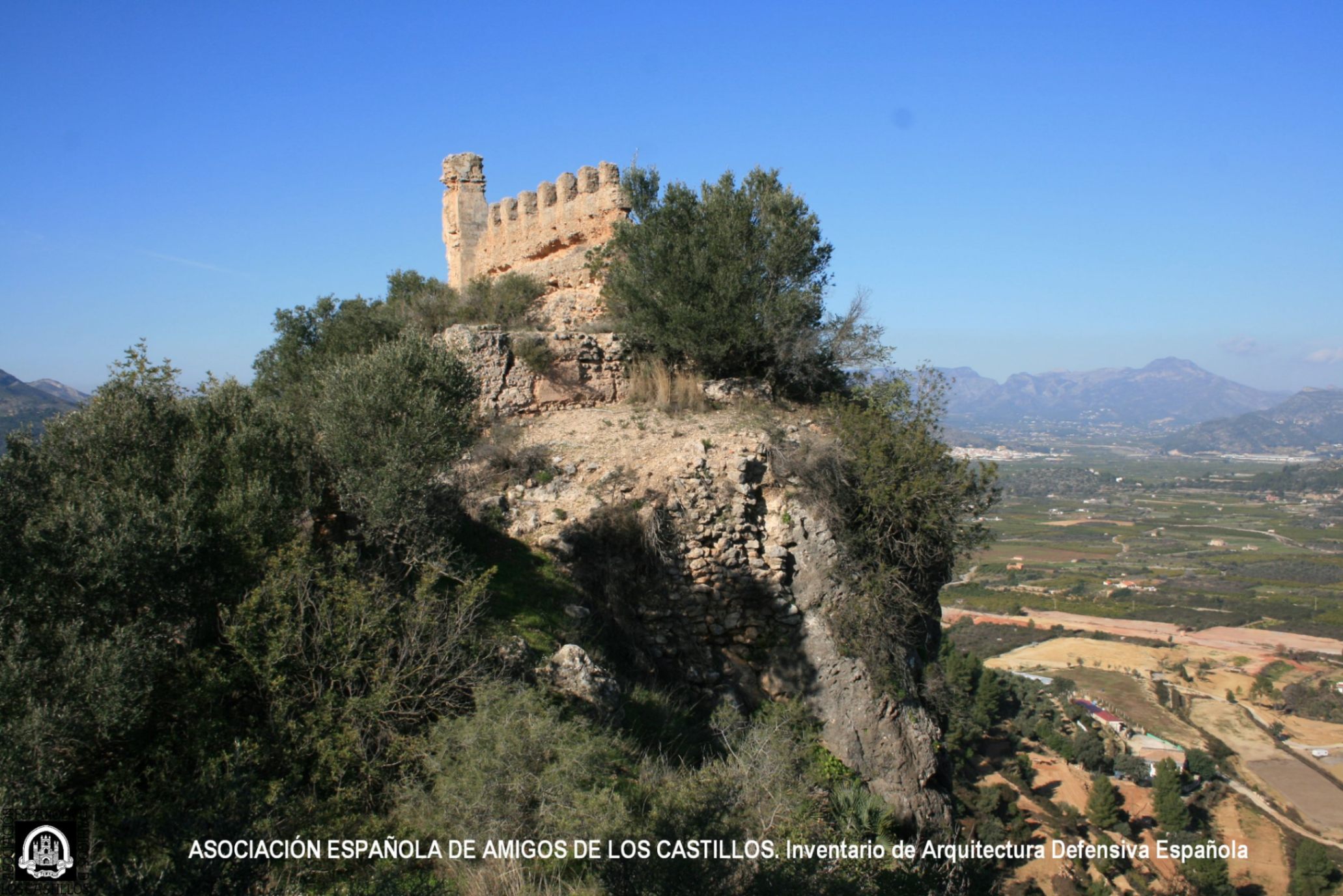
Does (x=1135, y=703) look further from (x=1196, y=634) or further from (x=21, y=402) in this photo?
(x=21, y=402)

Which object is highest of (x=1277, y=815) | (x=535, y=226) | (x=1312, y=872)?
(x=535, y=226)

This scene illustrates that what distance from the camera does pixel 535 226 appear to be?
1784 cm

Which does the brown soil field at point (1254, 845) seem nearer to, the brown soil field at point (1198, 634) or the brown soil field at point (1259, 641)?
the brown soil field at point (1198, 634)

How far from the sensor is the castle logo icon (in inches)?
176

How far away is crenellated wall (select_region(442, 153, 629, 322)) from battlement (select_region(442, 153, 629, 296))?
16 mm

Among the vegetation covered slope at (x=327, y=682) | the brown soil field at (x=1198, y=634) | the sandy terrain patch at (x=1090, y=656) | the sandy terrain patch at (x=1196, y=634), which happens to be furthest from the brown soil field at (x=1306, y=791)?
the vegetation covered slope at (x=327, y=682)

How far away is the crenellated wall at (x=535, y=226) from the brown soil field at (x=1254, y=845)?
2415cm

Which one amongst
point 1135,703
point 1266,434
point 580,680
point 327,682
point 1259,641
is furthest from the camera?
point 1266,434

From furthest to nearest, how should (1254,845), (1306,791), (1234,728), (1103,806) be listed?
1. (1234,728)
2. (1306,791)
3. (1254,845)
4. (1103,806)

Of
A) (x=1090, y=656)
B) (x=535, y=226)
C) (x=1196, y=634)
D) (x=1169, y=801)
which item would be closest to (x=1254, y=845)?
(x=1169, y=801)

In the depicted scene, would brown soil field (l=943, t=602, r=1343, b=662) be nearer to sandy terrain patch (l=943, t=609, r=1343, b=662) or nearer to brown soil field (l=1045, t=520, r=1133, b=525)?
sandy terrain patch (l=943, t=609, r=1343, b=662)

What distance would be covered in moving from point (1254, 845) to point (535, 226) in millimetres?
28130

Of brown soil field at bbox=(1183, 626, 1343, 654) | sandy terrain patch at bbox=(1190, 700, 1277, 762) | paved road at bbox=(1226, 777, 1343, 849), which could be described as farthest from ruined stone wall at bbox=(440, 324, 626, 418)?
brown soil field at bbox=(1183, 626, 1343, 654)

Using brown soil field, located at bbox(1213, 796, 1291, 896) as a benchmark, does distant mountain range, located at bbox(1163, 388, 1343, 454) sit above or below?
above
